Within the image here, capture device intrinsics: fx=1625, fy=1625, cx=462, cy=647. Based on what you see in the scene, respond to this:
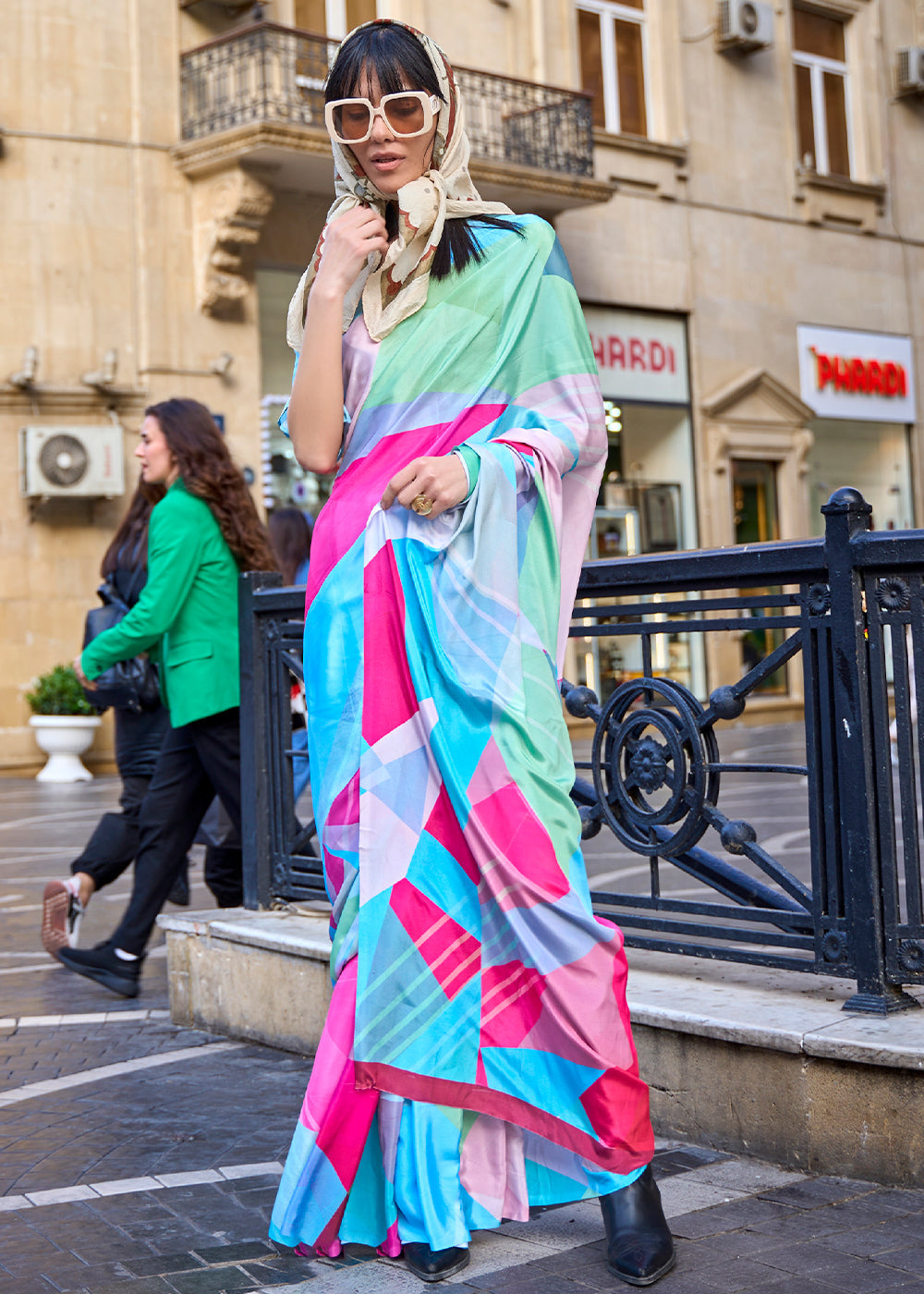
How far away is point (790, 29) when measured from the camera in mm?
23781

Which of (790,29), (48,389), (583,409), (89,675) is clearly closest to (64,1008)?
(89,675)

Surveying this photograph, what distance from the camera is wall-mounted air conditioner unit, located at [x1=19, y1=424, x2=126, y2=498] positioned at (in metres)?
17.0

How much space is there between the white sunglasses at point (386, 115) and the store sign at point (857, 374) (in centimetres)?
2151

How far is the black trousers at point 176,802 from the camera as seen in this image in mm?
5477

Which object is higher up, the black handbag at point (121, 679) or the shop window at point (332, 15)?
the shop window at point (332, 15)

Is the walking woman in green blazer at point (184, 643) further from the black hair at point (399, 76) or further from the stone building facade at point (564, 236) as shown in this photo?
the stone building facade at point (564, 236)

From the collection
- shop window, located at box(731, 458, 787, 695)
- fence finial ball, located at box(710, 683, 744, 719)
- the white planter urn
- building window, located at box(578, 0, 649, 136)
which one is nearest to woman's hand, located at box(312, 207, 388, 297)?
fence finial ball, located at box(710, 683, 744, 719)

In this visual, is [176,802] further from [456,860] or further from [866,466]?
[866,466]

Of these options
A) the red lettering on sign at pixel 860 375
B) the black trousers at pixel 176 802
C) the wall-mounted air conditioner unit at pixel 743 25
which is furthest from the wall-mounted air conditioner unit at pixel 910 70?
the black trousers at pixel 176 802

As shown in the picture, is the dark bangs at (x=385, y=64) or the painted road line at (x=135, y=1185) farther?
the painted road line at (x=135, y=1185)

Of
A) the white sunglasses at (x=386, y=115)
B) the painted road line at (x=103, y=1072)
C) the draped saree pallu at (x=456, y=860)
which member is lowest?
the painted road line at (x=103, y=1072)

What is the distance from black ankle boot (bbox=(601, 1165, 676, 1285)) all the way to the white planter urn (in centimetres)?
1432

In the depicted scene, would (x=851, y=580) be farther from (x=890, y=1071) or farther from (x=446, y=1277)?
(x=446, y=1277)

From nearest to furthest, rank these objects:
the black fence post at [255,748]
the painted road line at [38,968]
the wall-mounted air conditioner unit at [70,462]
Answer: the black fence post at [255,748] < the painted road line at [38,968] < the wall-mounted air conditioner unit at [70,462]
